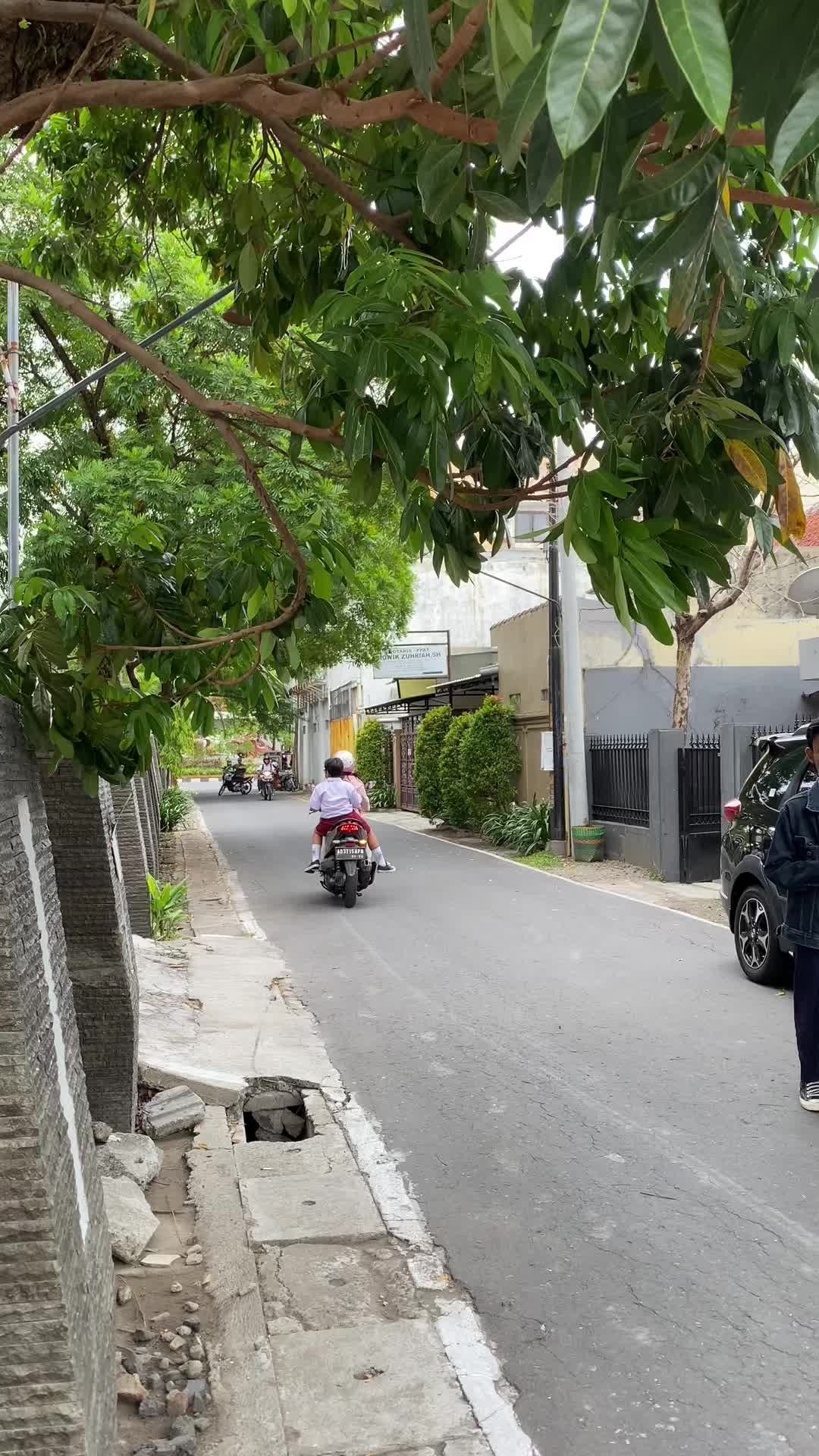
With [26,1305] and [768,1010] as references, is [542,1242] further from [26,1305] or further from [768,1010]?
[768,1010]

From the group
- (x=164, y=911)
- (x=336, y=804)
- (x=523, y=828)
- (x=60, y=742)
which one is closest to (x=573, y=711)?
(x=523, y=828)

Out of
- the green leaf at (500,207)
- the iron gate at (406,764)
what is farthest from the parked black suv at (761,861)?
the iron gate at (406,764)

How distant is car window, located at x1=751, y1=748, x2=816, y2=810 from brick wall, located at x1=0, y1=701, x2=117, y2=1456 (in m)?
6.60

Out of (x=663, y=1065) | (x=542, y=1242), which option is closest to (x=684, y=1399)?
(x=542, y=1242)

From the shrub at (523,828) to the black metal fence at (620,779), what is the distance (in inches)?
47.8

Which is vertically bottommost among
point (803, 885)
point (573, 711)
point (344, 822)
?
point (344, 822)

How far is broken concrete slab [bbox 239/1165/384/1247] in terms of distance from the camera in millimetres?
4953

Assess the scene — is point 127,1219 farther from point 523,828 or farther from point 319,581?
point 523,828

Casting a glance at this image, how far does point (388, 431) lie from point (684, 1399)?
291 cm

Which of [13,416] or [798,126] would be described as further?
[13,416]

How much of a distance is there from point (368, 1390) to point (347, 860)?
35.8 ft

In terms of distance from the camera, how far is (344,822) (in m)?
14.7

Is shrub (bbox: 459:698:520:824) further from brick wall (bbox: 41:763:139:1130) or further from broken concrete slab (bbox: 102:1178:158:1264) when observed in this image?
broken concrete slab (bbox: 102:1178:158:1264)

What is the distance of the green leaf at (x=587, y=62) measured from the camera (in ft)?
3.71
